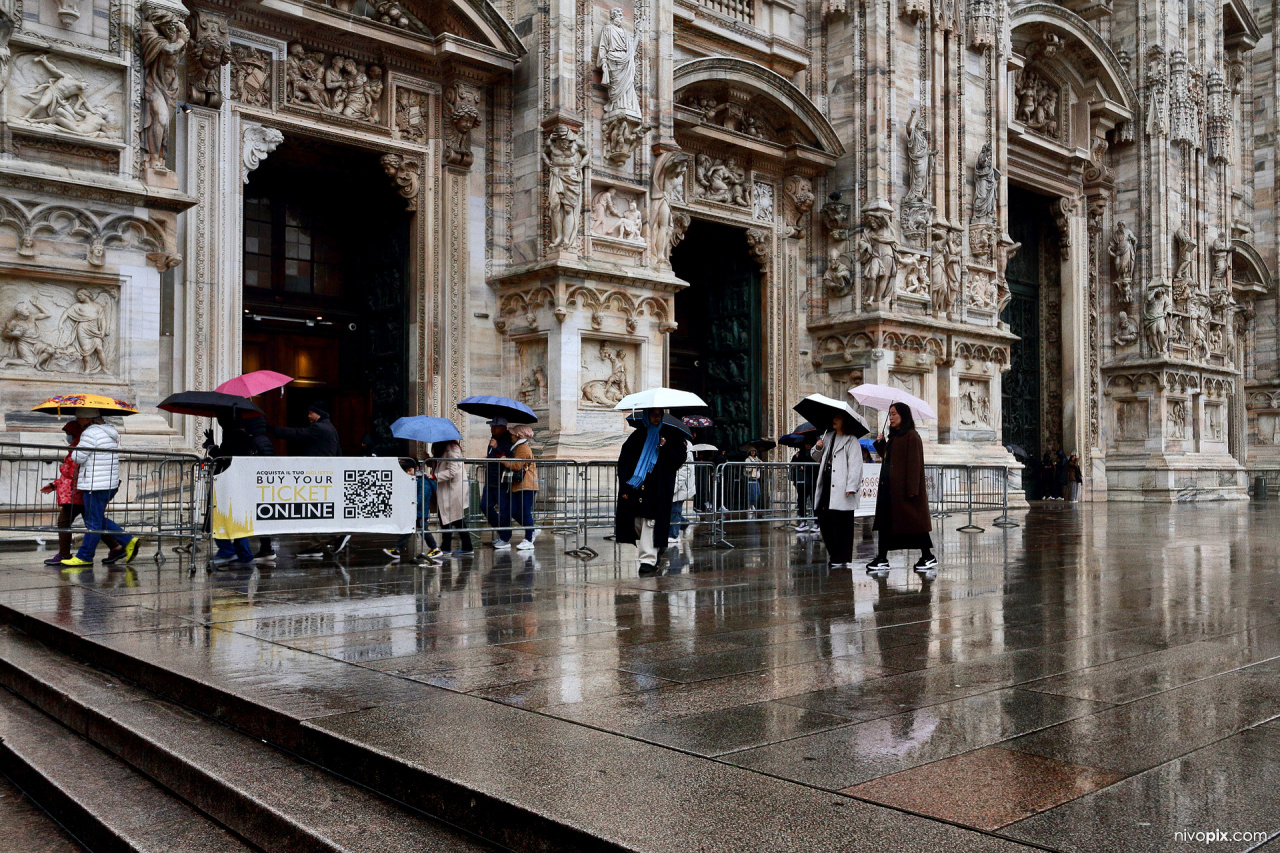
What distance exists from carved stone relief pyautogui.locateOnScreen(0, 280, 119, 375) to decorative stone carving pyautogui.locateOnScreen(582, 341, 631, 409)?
6.72 metres

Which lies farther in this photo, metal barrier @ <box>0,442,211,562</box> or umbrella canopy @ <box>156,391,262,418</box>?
metal barrier @ <box>0,442,211,562</box>

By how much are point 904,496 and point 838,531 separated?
95 centimetres

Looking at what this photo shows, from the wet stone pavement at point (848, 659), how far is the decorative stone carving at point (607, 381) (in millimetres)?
6053

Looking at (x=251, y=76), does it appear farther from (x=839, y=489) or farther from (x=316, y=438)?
(x=839, y=489)

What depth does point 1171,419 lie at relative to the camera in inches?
1121

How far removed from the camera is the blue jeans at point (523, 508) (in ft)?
40.3

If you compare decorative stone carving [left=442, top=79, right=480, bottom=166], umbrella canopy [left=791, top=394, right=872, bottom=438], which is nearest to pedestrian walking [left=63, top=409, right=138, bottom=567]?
umbrella canopy [left=791, top=394, right=872, bottom=438]

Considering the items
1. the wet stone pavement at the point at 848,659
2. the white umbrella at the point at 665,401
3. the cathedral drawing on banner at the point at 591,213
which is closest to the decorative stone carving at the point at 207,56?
the cathedral drawing on banner at the point at 591,213

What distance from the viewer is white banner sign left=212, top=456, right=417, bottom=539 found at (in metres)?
10.1

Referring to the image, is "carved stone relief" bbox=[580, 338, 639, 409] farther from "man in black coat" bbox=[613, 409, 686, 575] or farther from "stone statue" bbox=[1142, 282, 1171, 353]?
"stone statue" bbox=[1142, 282, 1171, 353]

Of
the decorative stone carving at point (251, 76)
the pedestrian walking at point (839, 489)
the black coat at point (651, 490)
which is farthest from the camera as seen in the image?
the decorative stone carving at point (251, 76)

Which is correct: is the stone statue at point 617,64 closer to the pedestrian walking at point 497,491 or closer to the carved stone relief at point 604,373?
the carved stone relief at point 604,373

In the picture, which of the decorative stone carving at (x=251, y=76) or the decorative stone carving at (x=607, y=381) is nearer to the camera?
the decorative stone carving at (x=251, y=76)

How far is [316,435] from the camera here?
1115cm
